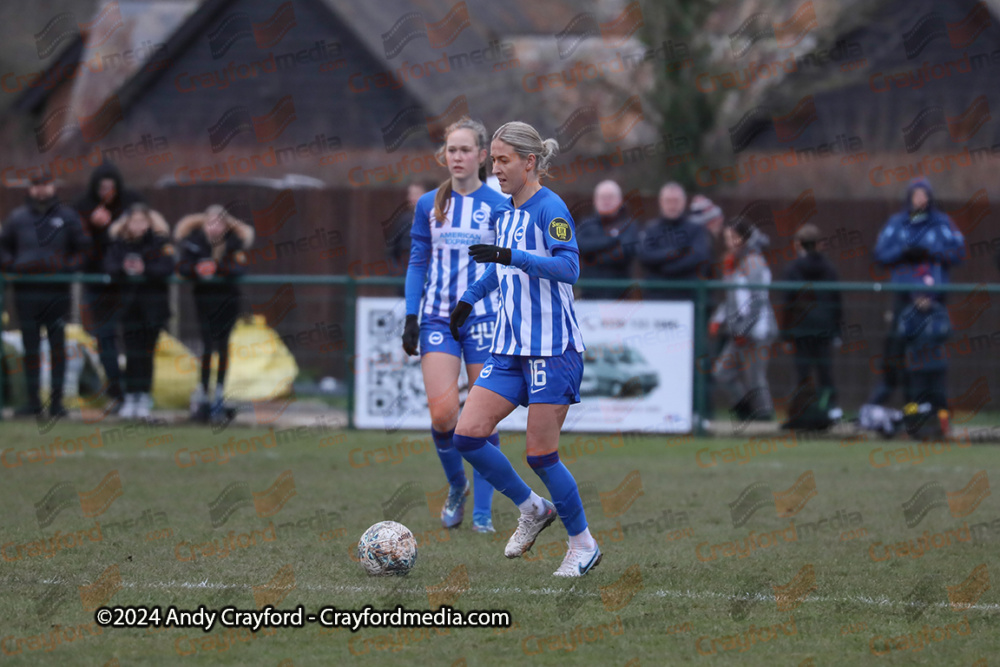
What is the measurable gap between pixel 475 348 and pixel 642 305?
17.2ft

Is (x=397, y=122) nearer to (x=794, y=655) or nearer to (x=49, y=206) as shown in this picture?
(x=49, y=206)

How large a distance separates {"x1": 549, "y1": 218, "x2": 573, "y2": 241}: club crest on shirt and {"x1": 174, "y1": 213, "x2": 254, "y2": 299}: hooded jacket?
24.5 ft

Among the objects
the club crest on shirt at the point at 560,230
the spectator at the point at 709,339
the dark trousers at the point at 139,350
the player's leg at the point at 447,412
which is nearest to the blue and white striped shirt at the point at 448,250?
the player's leg at the point at 447,412

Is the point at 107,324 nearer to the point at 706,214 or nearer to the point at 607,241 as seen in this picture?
the point at 607,241

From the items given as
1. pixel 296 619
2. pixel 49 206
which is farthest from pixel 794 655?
pixel 49 206

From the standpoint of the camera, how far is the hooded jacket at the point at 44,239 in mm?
12938

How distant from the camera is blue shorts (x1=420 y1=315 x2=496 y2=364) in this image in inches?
295

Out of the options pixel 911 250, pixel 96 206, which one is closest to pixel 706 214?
pixel 911 250

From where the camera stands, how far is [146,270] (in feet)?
42.0

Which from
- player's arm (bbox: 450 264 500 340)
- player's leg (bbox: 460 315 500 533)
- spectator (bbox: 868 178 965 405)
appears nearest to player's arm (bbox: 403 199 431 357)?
player's leg (bbox: 460 315 500 533)

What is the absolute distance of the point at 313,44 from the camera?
1049 inches

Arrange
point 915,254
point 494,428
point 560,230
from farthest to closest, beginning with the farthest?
point 915,254 → point 494,428 → point 560,230

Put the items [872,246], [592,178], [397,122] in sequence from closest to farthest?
[872,246] → [592,178] → [397,122]

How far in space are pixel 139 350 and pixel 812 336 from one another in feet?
22.4
